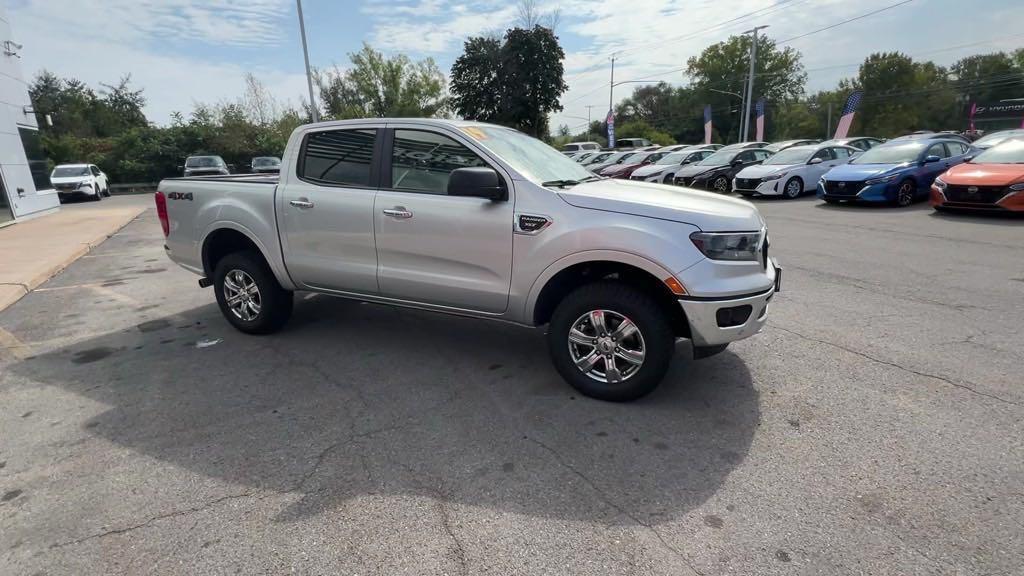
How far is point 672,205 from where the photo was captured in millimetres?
3383

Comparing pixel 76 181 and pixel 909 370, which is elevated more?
pixel 76 181

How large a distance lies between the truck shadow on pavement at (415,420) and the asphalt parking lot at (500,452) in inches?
0.7

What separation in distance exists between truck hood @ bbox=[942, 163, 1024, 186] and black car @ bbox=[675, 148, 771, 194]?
259 inches

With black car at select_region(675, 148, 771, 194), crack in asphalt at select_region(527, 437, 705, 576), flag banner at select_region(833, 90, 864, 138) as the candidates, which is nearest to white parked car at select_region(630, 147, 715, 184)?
black car at select_region(675, 148, 771, 194)

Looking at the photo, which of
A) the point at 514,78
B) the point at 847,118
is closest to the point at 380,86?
the point at 514,78

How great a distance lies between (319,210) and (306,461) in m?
2.15

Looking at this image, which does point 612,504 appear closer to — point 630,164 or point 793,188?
point 793,188

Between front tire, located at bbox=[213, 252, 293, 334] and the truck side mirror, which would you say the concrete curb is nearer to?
front tire, located at bbox=[213, 252, 293, 334]

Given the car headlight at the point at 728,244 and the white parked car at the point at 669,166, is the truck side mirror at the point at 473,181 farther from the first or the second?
the white parked car at the point at 669,166

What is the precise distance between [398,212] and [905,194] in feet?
43.2

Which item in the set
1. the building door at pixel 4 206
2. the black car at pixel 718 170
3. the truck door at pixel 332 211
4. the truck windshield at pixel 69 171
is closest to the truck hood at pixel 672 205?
the truck door at pixel 332 211

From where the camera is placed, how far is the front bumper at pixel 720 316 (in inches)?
125

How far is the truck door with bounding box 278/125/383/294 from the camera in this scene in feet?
13.9

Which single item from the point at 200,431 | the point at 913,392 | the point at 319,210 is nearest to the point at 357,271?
the point at 319,210
